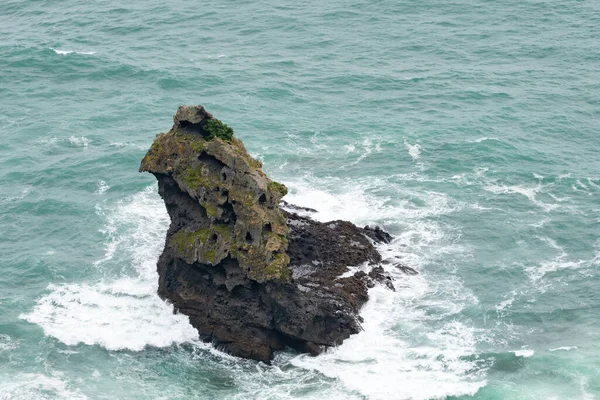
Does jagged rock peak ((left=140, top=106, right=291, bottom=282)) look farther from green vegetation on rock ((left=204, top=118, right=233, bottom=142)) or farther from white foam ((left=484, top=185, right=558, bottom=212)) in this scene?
white foam ((left=484, top=185, right=558, bottom=212))

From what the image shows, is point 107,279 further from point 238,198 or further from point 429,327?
point 429,327

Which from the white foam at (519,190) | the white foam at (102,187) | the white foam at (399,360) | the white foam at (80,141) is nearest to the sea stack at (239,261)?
the white foam at (399,360)

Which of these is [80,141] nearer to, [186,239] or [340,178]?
[340,178]

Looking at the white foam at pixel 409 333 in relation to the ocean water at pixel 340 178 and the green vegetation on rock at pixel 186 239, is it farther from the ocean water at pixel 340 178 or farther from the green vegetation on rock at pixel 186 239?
the green vegetation on rock at pixel 186 239

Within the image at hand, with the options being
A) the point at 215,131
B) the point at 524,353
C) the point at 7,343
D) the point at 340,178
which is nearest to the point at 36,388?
the point at 7,343

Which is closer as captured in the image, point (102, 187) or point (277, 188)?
point (277, 188)

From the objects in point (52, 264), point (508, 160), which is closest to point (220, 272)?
point (52, 264)
